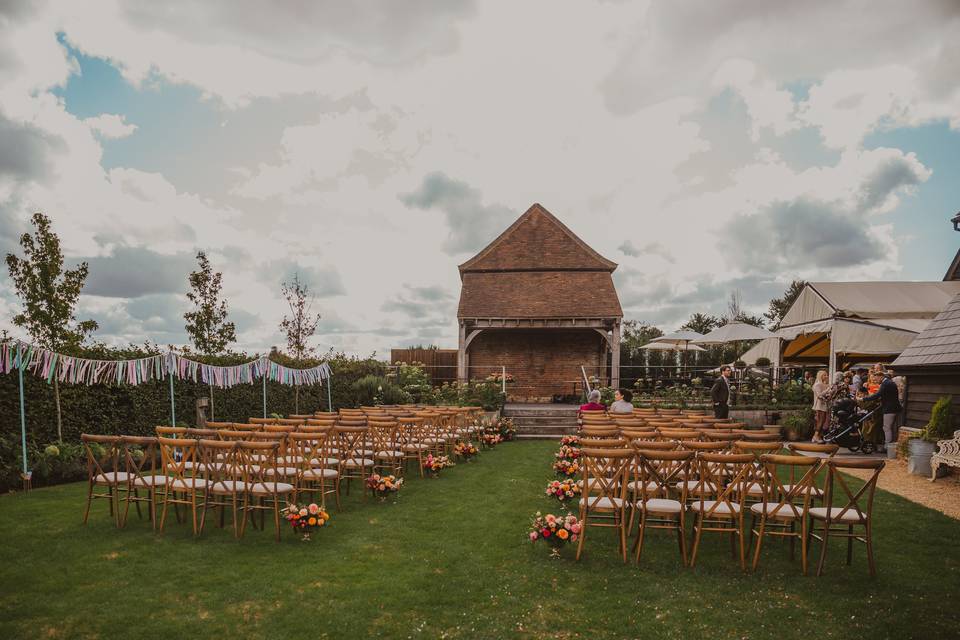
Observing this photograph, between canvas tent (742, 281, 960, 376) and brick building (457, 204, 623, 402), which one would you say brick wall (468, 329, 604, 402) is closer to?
brick building (457, 204, 623, 402)

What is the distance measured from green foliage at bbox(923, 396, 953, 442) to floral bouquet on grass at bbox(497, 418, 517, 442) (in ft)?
28.9

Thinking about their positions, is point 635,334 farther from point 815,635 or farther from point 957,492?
point 815,635

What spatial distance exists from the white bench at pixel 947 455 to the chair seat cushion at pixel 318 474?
970 cm

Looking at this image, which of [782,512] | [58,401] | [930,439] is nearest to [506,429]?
[930,439]

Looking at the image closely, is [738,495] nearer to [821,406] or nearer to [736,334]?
[821,406]

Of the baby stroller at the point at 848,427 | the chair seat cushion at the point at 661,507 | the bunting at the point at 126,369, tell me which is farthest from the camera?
the baby stroller at the point at 848,427

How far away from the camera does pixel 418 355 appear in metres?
25.5

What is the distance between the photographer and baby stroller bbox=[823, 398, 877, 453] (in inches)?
488

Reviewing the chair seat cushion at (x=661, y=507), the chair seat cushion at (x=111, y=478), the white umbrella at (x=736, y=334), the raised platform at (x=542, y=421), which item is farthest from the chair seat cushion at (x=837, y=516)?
the white umbrella at (x=736, y=334)

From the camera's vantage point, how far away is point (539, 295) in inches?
914

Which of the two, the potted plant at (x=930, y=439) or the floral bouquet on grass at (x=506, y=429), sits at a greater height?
the potted plant at (x=930, y=439)

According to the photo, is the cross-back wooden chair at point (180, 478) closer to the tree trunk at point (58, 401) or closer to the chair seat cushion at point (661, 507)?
the tree trunk at point (58, 401)

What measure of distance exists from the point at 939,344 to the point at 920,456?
263 centimetres

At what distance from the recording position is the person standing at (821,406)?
13789 mm
